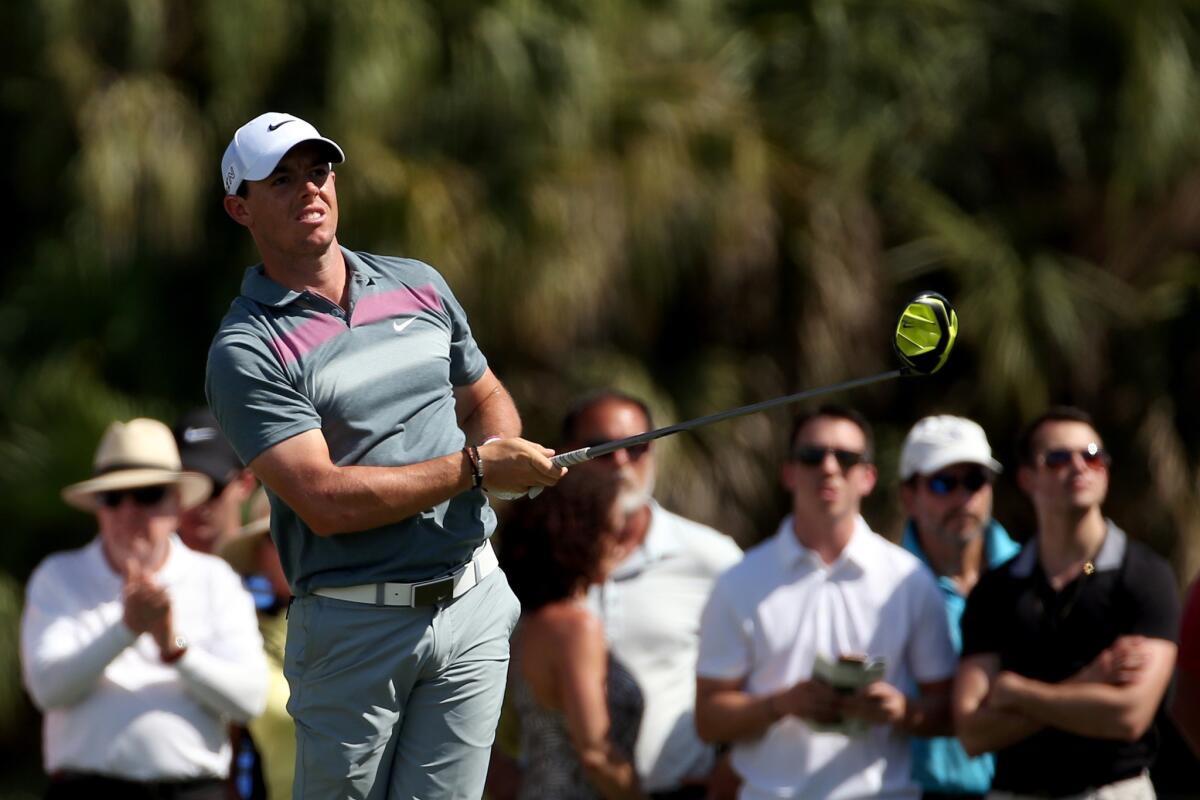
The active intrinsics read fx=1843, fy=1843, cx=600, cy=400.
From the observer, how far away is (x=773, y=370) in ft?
34.2

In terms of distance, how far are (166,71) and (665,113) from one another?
2785 mm

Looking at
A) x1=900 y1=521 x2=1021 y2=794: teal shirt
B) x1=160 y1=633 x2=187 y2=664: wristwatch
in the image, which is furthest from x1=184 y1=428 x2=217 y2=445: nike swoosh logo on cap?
x1=900 y1=521 x2=1021 y2=794: teal shirt

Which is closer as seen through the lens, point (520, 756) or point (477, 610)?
point (477, 610)

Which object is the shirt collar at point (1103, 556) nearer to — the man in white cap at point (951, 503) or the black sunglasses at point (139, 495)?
the man in white cap at point (951, 503)

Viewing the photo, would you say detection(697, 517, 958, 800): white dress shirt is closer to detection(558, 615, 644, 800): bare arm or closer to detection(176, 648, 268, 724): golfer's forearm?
detection(558, 615, 644, 800): bare arm

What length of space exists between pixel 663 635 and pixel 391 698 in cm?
250

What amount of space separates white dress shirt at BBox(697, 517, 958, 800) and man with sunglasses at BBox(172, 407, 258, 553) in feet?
6.89

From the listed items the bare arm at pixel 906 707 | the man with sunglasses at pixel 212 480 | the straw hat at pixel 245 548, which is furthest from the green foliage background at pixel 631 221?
the bare arm at pixel 906 707

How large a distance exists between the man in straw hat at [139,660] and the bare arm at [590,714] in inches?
41.2

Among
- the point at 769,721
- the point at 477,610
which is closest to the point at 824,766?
the point at 769,721

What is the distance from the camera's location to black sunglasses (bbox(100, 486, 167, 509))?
641cm

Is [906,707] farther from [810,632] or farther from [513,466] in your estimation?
[513,466]

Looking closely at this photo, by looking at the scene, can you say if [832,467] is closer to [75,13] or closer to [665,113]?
[665,113]

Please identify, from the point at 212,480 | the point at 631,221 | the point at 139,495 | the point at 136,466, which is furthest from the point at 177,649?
the point at 631,221
